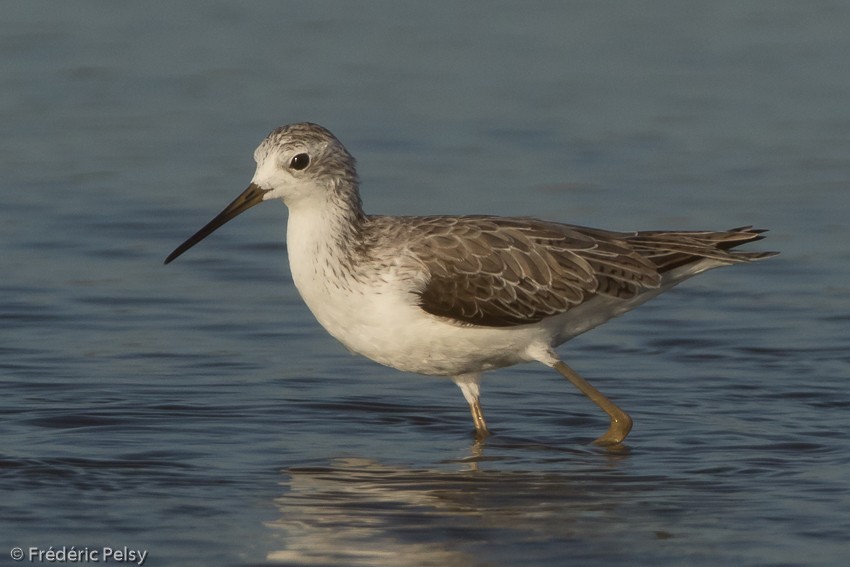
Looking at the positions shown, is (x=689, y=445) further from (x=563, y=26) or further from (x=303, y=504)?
(x=563, y=26)

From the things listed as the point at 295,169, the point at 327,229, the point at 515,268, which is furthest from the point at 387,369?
the point at 295,169

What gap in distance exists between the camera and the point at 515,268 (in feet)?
41.9

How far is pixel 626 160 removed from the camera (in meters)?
20.8

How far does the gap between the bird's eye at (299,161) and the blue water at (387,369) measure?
1.93m

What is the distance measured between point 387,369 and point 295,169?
286cm

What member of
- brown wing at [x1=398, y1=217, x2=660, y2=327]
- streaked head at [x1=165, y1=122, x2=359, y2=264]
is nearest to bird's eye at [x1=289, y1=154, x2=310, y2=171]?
streaked head at [x1=165, y1=122, x2=359, y2=264]

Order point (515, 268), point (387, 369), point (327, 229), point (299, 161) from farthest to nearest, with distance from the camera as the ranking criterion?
point (387, 369) → point (515, 268) → point (299, 161) → point (327, 229)

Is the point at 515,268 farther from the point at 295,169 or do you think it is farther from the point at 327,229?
the point at 295,169

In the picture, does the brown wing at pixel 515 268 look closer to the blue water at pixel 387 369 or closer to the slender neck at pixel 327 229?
the slender neck at pixel 327 229

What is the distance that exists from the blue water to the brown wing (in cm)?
100

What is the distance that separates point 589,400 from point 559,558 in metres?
4.04

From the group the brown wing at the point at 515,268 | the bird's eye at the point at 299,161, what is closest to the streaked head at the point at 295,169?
the bird's eye at the point at 299,161

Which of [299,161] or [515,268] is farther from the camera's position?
[515,268]

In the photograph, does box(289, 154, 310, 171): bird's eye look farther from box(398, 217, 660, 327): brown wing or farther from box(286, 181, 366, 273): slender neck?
box(398, 217, 660, 327): brown wing
